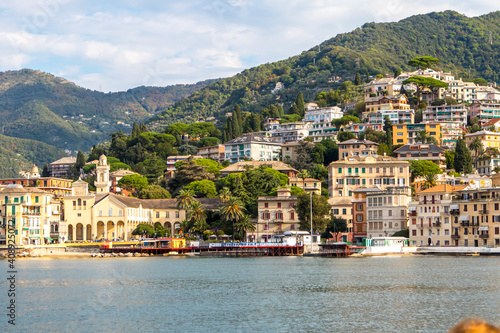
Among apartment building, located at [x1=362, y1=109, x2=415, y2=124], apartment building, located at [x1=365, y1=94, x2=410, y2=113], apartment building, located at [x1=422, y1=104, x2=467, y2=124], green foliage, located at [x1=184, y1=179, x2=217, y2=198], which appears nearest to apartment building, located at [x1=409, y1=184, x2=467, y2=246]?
green foliage, located at [x1=184, y1=179, x2=217, y2=198]

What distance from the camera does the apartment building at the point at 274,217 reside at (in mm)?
111375

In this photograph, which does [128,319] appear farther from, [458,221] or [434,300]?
[458,221]

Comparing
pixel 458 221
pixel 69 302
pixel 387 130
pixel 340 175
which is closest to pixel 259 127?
pixel 387 130

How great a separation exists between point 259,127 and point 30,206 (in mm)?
77585

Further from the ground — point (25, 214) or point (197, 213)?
point (25, 214)

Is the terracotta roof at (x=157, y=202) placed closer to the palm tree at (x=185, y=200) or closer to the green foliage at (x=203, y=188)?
the palm tree at (x=185, y=200)

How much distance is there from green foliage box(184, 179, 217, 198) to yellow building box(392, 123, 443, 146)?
44627 millimetres

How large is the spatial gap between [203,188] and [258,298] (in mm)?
81717

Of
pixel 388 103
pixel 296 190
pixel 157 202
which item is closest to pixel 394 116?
pixel 388 103

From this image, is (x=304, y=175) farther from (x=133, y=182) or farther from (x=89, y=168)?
(x=89, y=168)

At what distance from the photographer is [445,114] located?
167500 millimetres

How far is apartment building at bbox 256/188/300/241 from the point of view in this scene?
4385 inches

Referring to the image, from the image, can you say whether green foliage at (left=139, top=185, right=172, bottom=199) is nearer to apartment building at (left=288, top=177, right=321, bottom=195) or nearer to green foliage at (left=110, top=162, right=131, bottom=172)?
apartment building at (left=288, top=177, right=321, bottom=195)

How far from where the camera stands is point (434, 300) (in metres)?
43.8
